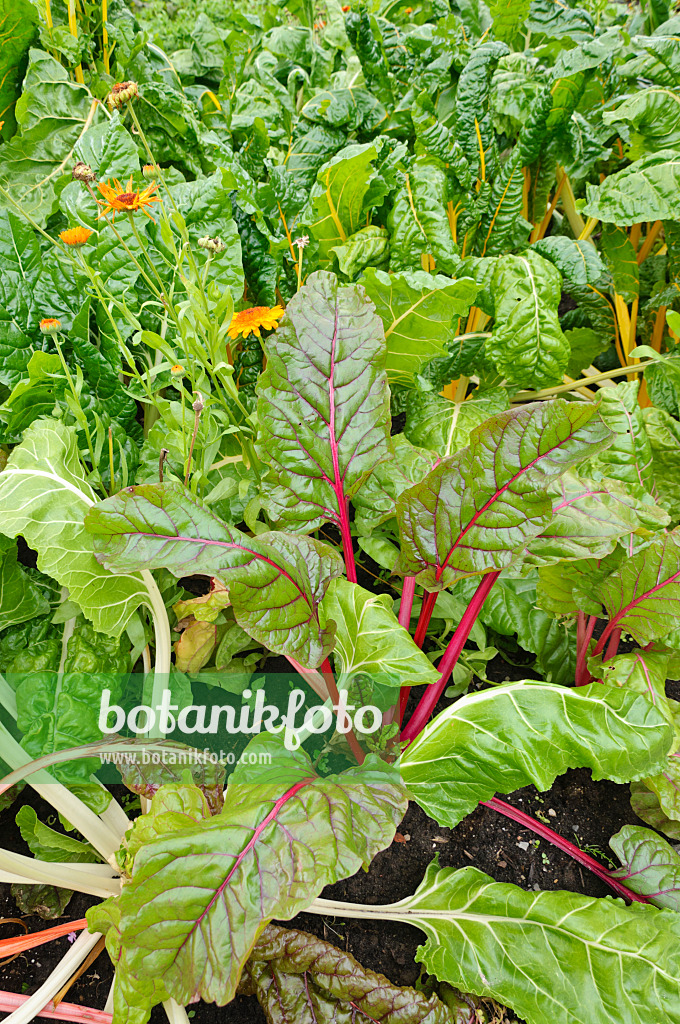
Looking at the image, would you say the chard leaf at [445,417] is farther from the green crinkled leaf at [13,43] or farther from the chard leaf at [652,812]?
the green crinkled leaf at [13,43]

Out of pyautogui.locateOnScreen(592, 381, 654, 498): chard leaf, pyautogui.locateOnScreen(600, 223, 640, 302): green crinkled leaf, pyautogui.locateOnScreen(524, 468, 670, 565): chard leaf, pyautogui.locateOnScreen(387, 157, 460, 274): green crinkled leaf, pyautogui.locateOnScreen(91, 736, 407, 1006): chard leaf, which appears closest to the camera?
pyautogui.locateOnScreen(91, 736, 407, 1006): chard leaf

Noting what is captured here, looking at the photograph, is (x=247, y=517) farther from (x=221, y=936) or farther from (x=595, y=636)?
(x=595, y=636)

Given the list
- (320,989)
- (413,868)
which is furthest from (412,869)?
(320,989)

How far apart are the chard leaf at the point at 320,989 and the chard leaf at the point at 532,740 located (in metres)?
0.21

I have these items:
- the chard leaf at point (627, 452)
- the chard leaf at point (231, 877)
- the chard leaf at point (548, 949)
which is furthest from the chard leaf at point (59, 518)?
the chard leaf at point (627, 452)

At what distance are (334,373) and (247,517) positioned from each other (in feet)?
0.95

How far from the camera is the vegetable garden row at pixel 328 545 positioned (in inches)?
29.8

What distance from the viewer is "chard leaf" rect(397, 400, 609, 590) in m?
0.76

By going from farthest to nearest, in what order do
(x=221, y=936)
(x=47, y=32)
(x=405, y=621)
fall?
(x=47, y=32), (x=405, y=621), (x=221, y=936)

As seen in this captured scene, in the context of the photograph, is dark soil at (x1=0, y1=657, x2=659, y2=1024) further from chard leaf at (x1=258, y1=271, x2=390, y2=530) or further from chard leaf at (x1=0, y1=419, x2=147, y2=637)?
chard leaf at (x1=258, y1=271, x2=390, y2=530)

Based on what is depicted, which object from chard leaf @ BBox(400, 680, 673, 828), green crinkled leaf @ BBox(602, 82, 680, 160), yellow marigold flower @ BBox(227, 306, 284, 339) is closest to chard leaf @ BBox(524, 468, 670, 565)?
chard leaf @ BBox(400, 680, 673, 828)

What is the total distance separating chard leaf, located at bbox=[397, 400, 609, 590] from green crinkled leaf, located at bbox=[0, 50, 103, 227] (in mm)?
1058

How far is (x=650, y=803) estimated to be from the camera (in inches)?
38.2

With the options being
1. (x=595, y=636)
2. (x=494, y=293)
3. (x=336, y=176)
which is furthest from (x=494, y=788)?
(x=336, y=176)
